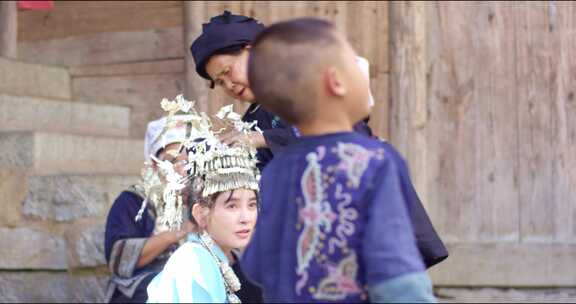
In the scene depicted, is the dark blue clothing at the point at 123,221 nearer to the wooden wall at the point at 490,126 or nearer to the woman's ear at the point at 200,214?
the woman's ear at the point at 200,214

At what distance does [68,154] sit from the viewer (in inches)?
249

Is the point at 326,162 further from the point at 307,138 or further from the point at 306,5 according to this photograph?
the point at 306,5

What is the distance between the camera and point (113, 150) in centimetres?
670

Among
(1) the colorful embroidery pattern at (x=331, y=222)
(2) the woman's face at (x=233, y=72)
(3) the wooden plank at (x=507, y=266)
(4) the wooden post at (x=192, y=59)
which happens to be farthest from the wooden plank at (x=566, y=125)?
(1) the colorful embroidery pattern at (x=331, y=222)

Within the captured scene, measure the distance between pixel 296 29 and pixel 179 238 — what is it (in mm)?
2635

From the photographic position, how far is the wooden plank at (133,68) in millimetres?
6984

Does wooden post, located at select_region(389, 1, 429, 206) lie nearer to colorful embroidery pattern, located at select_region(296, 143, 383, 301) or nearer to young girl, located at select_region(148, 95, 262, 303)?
young girl, located at select_region(148, 95, 262, 303)

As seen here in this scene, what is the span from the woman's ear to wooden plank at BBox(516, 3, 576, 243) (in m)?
3.06

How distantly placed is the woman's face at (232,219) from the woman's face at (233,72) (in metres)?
0.33

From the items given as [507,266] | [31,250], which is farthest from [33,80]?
[507,266]

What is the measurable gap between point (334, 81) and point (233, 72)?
4.32ft

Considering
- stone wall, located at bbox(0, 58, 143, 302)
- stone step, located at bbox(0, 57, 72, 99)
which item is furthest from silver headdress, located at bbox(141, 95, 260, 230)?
stone step, located at bbox(0, 57, 72, 99)

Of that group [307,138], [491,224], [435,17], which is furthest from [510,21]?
[307,138]

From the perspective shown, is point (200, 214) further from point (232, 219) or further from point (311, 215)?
point (311, 215)
